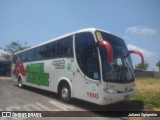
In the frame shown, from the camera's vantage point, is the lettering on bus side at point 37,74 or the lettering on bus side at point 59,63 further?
the lettering on bus side at point 37,74

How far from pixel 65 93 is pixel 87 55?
284 cm

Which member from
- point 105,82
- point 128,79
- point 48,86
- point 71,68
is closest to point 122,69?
point 128,79

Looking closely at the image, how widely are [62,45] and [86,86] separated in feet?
11.0

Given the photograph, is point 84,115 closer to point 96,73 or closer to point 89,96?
point 89,96

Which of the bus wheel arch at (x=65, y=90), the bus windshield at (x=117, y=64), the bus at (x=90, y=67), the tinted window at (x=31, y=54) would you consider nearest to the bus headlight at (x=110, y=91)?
the bus at (x=90, y=67)

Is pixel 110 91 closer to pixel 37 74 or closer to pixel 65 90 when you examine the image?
pixel 65 90

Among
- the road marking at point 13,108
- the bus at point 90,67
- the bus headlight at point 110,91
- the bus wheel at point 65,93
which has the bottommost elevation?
the road marking at point 13,108

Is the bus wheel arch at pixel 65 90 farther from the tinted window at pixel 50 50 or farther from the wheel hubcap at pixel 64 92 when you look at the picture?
the tinted window at pixel 50 50

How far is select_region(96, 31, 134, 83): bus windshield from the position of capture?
26.6ft

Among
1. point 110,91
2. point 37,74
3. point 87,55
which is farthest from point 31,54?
point 110,91

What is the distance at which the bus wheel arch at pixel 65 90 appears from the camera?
10.3m

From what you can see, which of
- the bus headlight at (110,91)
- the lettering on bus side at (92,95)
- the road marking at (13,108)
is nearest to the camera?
the bus headlight at (110,91)

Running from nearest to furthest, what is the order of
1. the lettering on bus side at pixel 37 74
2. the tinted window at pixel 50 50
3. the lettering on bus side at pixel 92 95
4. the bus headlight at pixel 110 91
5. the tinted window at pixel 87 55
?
the bus headlight at pixel 110 91
the lettering on bus side at pixel 92 95
the tinted window at pixel 87 55
the tinted window at pixel 50 50
the lettering on bus side at pixel 37 74

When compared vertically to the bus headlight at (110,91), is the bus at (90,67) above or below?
above
